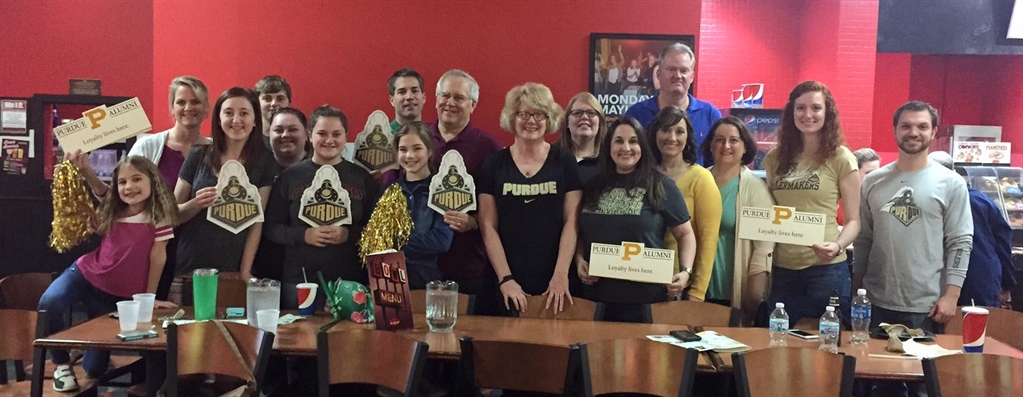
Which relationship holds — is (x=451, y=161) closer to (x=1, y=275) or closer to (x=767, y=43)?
(x=1, y=275)

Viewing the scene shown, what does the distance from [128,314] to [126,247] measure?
0.74 meters

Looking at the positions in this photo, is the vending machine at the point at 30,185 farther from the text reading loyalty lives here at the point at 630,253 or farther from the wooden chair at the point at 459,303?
the text reading loyalty lives here at the point at 630,253

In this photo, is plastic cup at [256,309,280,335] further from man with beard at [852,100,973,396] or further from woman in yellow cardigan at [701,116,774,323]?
man with beard at [852,100,973,396]

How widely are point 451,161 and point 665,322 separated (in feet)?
4.05

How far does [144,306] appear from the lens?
3143 millimetres

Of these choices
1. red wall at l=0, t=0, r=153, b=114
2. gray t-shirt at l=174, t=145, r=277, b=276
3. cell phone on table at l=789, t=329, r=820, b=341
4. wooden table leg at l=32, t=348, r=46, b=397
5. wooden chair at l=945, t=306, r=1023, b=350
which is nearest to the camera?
wooden table leg at l=32, t=348, r=46, b=397

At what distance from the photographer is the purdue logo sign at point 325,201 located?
360 cm

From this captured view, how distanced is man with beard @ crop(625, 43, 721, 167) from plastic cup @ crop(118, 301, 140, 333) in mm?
2598

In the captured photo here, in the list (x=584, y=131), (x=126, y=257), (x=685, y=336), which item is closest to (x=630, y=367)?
(x=685, y=336)

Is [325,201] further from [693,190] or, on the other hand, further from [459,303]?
[693,190]

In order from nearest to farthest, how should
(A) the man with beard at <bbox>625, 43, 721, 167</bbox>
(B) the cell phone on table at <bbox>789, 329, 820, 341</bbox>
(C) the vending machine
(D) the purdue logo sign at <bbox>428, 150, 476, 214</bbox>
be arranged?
1. (B) the cell phone on table at <bbox>789, 329, 820, 341</bbox>
2. (D) the purdue logo sign at <bbox>428, 150, 476, 214</bbox>
3. (A) the man with beard at <bbox>625, 43, 721, 167</bbox>
4. (C) the vending machine

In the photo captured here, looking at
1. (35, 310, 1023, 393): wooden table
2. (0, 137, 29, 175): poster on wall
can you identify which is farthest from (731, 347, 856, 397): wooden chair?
(0, 137, 29, 175): poster on wall

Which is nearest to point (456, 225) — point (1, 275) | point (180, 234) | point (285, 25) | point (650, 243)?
point (650, 243)

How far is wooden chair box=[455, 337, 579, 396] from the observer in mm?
2631
